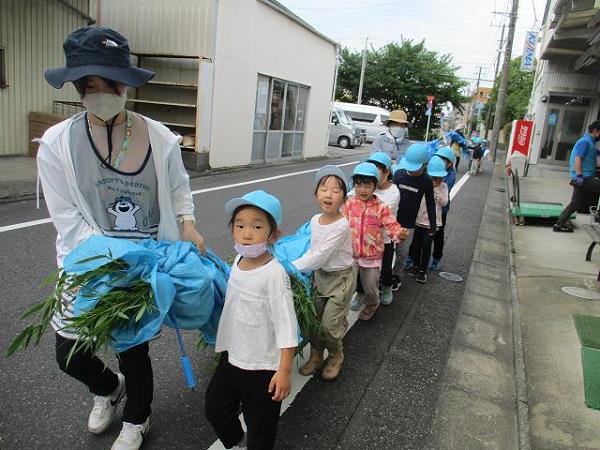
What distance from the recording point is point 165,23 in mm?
11844

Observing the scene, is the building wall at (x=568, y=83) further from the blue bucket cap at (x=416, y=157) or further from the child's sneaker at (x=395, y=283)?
the child's sneaker at (x=395, y=283)

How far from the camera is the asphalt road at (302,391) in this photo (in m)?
2.55

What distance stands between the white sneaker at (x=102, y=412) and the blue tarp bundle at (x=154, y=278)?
74cm

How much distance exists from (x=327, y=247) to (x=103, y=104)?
4.98 feet

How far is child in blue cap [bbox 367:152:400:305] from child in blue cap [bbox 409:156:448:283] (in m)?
0.86

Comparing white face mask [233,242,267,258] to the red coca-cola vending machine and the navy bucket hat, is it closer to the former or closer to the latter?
the navy bucket hat

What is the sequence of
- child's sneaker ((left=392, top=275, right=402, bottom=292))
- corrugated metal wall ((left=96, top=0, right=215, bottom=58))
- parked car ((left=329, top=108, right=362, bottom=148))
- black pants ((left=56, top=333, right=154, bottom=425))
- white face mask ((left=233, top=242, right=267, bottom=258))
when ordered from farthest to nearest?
parked car ((left=329, top=108, right=362, bottom=148)) < corrugated metal wall ((left=96, top=0, right=215, bottom=58)) < child's sneaker ((left=392, top=275, right=402, bottom=292)) < black pants ((left=56, top=333, right=154, bottom=425)) < white face mask ((left=233, top=242, right=267, bottom=258))

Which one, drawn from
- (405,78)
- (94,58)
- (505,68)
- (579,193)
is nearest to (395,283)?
(94,58)

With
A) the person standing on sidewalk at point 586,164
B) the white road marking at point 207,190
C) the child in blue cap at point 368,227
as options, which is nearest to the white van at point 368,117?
the white road marking at point 207,190

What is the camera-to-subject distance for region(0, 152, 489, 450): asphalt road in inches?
100

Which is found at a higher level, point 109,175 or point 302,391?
point 109,175

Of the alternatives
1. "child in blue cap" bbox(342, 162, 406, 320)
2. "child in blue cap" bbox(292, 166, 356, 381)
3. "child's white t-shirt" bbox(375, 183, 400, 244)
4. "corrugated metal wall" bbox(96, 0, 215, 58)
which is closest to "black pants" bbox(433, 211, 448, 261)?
"child's white t-shirt" bbox(375, 183, 400, 244)

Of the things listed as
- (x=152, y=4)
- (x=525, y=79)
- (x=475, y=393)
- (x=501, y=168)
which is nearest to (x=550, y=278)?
(x=475, y=393)

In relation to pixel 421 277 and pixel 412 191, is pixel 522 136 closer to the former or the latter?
pixel 421 277
